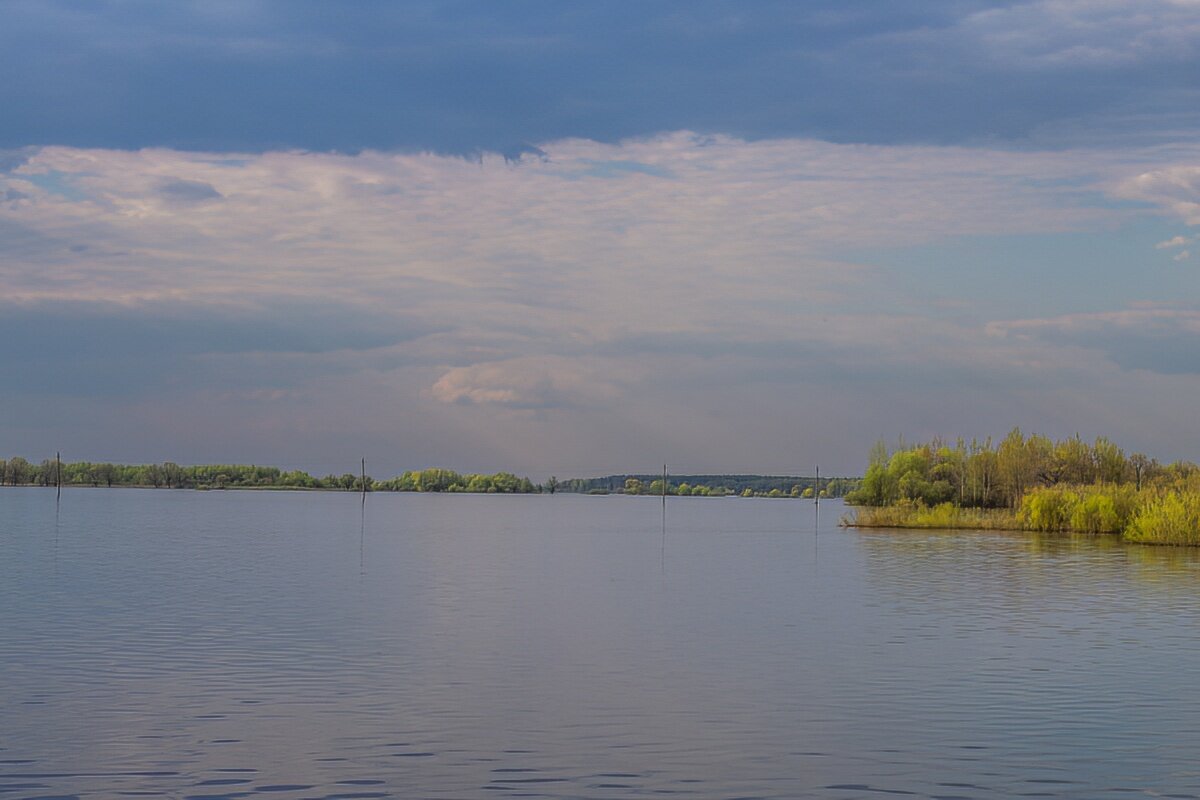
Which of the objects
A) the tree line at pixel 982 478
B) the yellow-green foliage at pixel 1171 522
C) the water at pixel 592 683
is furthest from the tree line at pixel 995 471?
the water at pixel 592 683

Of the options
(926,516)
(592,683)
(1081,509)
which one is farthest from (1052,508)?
(592,683)

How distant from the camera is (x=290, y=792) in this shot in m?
11.8

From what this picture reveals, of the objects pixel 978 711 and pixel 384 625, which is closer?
pixel 978 711

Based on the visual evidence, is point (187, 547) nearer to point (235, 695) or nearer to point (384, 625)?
point (384, 625)

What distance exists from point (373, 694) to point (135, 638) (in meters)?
7.43

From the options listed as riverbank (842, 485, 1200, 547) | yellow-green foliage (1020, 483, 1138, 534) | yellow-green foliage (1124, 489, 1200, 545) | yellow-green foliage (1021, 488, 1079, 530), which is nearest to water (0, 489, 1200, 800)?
yellow-green foliage (1124, 489, 1200, 545)

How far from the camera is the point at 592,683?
714 inches

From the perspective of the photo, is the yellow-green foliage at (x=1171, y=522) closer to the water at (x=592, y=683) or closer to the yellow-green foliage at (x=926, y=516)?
the yellow-green foliage at (x=926, y=516)

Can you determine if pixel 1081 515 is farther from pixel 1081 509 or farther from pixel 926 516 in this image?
pixel 926 516

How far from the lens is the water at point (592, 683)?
12648 millimetres

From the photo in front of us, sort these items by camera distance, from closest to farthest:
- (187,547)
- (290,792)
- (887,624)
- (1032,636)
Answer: (290,792), (1032,636), (887,624), (187,547)

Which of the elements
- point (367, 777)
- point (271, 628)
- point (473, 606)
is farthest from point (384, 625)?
point (367, 777)

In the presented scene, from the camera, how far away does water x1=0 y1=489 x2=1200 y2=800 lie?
12648 millimetres

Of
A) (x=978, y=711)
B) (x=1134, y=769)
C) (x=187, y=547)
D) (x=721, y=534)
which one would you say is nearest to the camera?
(x=1134, y=769)
